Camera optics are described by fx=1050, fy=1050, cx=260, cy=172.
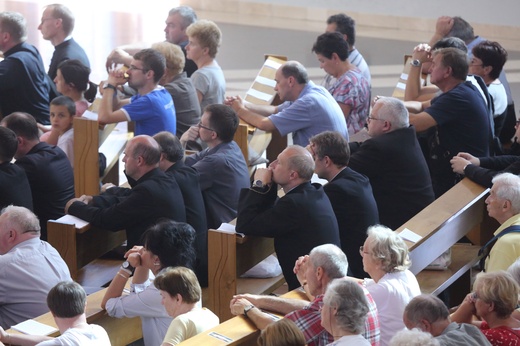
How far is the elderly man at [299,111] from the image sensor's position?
23.2 feet

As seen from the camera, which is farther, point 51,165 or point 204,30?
point 204,30

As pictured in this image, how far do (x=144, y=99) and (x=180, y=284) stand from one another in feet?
9.93

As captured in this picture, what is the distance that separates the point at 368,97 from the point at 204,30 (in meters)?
1.37

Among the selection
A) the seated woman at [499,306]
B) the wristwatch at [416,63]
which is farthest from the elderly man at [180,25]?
the seated woman at [499,306]

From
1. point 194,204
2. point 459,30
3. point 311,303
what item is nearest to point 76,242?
point 194,204

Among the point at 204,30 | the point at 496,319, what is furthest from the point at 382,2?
the point at 496,319

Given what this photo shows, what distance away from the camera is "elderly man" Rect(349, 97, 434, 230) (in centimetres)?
611

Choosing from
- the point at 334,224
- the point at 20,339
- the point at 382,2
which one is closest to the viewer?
the point at 20,339

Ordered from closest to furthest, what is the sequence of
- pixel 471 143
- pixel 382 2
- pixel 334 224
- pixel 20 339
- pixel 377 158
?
1. pixel 20 339
2. pixel 334 224
3. pixel 377 158
4. pixel 471 143
5. pixel 382 2

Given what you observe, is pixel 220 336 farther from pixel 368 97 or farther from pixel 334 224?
pixel 368 97

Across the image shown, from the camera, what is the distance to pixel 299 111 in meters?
7.11

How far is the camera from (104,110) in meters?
7.20

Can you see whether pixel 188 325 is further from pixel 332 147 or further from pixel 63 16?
pixel 63 16

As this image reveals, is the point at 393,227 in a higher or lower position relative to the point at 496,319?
lower
